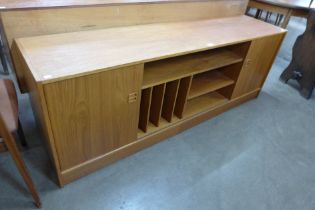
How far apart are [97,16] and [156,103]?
0.63 meters

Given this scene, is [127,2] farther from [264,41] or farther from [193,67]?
[264,41]

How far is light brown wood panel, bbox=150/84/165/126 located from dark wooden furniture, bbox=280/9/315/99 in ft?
5.63

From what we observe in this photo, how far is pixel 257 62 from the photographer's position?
6.12ft

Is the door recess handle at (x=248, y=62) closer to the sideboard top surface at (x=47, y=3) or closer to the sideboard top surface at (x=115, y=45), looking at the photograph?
the sideboard top surface at (x=115, y=45)

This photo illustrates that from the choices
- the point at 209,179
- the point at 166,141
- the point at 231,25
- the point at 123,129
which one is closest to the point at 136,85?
the point at 123,129

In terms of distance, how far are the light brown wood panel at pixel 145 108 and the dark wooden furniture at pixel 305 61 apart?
1.81 metres

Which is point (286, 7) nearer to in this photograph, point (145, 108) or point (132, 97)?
point (145, 108)

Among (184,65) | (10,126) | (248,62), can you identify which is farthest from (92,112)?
(248,62)

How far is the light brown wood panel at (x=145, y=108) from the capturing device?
1.37m

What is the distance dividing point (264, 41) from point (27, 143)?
72.4 inches

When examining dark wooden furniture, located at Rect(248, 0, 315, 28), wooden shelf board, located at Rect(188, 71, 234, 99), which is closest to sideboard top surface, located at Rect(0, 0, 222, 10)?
wooden shelf board, located at Rect(188, 71, 234, 99)

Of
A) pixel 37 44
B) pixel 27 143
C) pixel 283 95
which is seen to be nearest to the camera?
pixel 37 44

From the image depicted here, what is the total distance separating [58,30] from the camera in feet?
4.00

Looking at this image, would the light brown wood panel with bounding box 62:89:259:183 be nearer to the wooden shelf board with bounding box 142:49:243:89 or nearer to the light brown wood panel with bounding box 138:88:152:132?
the light brown wood panel with bounding box 138:88:152:132
